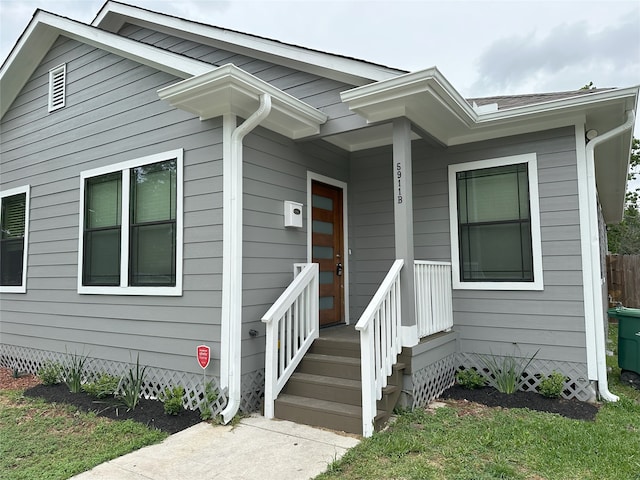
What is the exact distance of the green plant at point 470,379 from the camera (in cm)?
452

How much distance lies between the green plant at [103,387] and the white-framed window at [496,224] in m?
3.89

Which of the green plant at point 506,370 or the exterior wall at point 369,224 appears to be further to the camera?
the exterior wall at point 369,224

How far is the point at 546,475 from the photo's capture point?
8.81 feet

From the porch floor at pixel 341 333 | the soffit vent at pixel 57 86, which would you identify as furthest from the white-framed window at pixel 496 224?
the soffit vent at pixel 57 86

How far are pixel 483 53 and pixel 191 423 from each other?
728 inches

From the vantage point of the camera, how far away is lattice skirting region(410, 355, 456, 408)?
12.9 feet

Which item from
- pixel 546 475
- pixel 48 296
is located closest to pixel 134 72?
pixel 48 296

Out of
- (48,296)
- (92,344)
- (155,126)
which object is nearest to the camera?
(155,126)

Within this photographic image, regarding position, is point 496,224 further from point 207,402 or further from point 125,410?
point 125,410

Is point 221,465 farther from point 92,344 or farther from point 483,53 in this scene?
point 483,53

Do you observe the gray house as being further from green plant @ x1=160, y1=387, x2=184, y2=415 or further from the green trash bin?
the green trash bin

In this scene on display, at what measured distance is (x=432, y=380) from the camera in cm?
425

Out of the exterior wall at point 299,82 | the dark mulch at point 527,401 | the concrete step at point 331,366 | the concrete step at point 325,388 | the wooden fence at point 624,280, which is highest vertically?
the exterior wall at point 299,82

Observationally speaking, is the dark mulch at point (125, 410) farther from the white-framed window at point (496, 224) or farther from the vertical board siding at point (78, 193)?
the white-framed window at point (496, 224)
